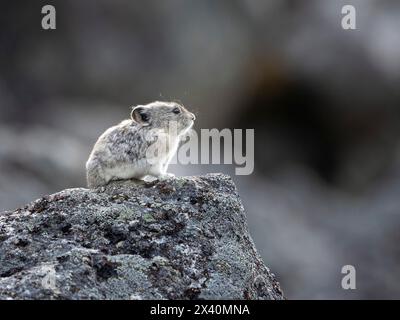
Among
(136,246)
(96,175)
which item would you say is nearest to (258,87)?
(96,175)

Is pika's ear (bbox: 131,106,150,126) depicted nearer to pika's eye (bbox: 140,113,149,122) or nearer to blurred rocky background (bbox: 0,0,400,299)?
pika's eye (bbox: 140,113,149,122)

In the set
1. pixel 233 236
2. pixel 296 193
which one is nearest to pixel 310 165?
pixel 296 193

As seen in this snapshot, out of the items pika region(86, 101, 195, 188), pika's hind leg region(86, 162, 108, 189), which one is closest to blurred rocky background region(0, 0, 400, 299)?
pika region(86, 101, 195, 188)

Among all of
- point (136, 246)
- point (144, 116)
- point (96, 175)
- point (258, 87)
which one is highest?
point (258, 87)

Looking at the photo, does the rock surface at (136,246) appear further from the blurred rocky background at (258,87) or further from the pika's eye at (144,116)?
the blurred rocky background at (258,87)

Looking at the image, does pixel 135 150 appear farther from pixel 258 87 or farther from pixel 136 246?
pixel 258 87

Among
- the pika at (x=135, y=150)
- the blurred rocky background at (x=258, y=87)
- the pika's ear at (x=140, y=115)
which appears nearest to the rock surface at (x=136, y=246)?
the pika at (x=135, y=150)
